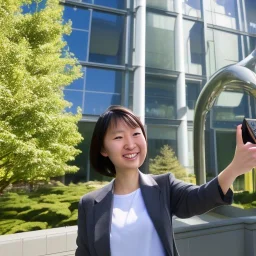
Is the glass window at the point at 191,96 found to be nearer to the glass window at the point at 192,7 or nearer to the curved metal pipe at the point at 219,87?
the glass window at the point at 192,7

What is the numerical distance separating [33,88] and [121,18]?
9.59 metres

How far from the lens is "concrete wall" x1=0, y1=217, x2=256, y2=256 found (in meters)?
2.75

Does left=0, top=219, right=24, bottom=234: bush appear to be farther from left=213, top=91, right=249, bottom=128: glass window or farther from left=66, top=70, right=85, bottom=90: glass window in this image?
left=213, top=91, right=249, bottom=128: glass window

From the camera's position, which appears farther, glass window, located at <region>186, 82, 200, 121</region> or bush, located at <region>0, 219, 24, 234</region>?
glass window, located at <region>186, 82, 200, 121</region>

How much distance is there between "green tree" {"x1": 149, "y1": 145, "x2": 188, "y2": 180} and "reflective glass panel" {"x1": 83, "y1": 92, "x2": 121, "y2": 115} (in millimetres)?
3409

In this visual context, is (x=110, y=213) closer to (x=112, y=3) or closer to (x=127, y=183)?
(x=127, y=183)

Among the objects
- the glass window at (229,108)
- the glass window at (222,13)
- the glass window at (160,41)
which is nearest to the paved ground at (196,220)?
the glass window at (229,108)

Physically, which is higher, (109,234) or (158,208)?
(158,208)

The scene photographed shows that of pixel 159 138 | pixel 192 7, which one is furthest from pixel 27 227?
pixel 192 7

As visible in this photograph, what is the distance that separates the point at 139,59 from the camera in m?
12.9

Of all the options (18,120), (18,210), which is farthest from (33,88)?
(18,210)

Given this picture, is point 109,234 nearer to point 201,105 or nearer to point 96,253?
point 96,253

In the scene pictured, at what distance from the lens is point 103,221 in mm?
1112

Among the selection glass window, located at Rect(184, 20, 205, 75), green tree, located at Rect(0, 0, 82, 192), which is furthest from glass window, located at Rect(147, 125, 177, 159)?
green tree, located at Rect(0, 0, 82, 192)
